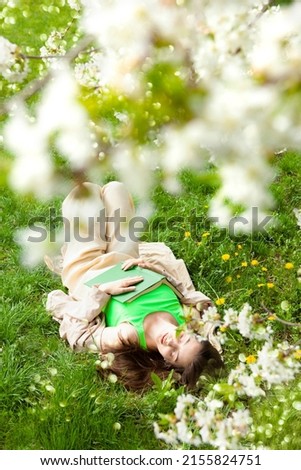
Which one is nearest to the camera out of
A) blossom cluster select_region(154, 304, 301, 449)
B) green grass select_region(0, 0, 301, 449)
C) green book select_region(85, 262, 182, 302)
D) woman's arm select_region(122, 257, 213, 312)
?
blossom cluster select_region(154, 304, 301, 449)

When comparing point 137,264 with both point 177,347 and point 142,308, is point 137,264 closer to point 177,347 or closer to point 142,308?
point 142,308

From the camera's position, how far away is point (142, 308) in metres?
3.11

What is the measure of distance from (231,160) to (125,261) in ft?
7.85

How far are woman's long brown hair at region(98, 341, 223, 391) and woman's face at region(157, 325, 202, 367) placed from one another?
0.03m

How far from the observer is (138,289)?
10.5 feet

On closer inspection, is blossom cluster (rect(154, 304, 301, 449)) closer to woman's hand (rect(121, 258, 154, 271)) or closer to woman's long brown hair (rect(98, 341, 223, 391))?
woman's long brown hair (rect(98, 341, 223, 391))

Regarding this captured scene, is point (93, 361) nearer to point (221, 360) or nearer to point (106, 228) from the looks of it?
point (221, 360)

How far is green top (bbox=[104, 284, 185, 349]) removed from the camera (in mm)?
3057

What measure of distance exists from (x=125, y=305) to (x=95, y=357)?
0.97 feet

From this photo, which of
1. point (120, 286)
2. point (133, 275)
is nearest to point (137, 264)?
point (133, 275)

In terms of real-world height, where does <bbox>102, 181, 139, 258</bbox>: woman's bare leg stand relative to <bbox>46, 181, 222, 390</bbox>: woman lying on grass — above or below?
above

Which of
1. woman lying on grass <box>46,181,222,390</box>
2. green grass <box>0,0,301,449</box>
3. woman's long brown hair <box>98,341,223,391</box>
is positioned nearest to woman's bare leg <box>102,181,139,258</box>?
woman lying on grass <box>46,181,222,390</box>

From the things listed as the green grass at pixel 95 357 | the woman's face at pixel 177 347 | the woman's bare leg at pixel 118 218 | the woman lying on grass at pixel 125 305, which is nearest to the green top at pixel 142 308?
the woman lying on grass at pixel 125 305

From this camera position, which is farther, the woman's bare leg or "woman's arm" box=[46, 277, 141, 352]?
the woman's bare leg
